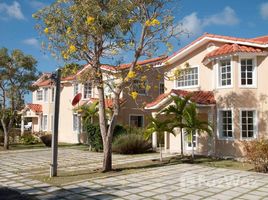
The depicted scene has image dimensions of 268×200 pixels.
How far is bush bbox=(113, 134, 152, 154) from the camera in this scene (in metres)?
21.2

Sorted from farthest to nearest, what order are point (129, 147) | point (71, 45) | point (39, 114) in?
1. point (39, 114)
2. point (129, 147)
3. point (71, 45)

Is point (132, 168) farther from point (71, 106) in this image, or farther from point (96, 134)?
point (71, 106)

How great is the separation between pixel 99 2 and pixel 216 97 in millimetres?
9952

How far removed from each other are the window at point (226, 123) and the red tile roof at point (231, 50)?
11.5 feet

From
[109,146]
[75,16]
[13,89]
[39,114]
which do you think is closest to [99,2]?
[75,16]

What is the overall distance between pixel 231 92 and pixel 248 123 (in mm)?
2035

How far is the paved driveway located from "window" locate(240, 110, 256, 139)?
478cm

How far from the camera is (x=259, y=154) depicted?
14.0 meters

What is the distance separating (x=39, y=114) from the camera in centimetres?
3781

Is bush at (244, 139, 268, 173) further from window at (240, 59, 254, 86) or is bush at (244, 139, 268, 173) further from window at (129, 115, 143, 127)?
window at (129, 115, 143, 127)

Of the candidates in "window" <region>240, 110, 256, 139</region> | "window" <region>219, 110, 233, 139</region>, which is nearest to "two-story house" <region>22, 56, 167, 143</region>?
"window" <region>219, 110, 233, 139</region>

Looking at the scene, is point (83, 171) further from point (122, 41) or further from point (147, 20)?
point (147, 20)

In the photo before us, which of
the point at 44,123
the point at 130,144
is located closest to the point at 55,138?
the point at 130,144

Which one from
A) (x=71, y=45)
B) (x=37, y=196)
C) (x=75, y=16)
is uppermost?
(x=75, y=16)
